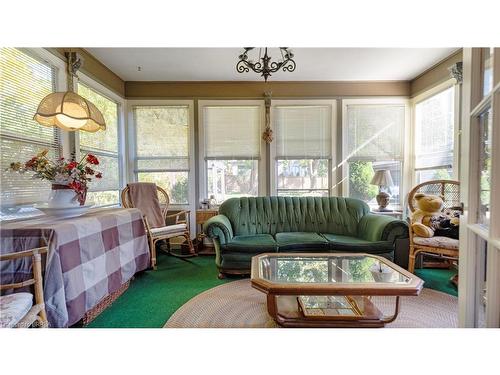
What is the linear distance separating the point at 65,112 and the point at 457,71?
4184 mm

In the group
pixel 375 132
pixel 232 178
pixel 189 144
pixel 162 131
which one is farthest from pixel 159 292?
pixel 375 132

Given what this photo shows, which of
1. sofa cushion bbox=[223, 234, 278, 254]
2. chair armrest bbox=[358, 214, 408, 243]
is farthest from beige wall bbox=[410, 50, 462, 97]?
sofa cushion bbox=[223, 234, 278, 254]

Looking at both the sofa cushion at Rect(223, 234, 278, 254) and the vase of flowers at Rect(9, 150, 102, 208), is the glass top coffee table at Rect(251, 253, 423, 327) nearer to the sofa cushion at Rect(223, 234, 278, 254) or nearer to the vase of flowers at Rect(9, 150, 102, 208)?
the sofa cushion at Rect(223, 234, 278, 254)

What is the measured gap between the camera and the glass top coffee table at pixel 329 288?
5.24ft

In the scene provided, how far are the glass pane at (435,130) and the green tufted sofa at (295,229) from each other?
1224 millimetres

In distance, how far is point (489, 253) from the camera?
745 millimetres

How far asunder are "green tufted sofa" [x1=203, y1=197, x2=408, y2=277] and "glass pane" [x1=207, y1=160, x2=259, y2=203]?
594 mm

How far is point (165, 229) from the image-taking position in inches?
135

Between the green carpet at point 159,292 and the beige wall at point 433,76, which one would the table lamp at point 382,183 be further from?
the green carpet at point 159,292

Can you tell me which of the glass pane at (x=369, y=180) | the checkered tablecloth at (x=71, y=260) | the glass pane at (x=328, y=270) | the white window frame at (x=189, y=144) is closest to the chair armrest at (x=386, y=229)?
the glass pane at (x=328, y=270)
